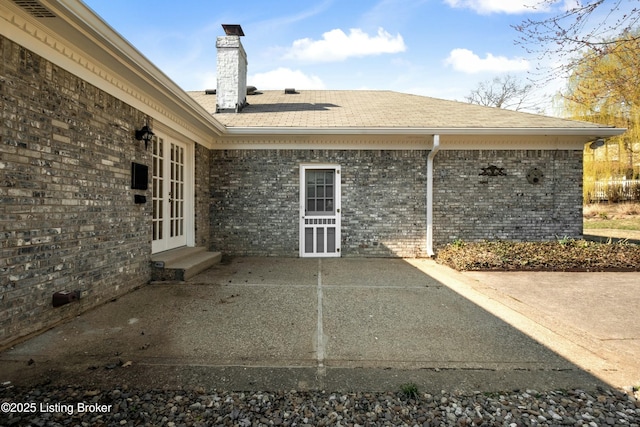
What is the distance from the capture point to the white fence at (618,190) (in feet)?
52.6

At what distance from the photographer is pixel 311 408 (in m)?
2.01

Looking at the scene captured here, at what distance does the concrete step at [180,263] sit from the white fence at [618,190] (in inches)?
748

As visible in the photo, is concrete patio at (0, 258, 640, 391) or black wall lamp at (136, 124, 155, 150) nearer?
concrete patio at (0, 258, 640, 391)

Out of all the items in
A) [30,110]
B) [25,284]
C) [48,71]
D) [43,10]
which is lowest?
[25,284]

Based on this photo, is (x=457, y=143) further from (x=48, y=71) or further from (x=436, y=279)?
(x=48, y=71)

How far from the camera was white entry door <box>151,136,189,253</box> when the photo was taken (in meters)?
5.61

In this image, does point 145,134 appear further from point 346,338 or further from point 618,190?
point 618,190

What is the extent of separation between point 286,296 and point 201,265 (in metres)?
2.25

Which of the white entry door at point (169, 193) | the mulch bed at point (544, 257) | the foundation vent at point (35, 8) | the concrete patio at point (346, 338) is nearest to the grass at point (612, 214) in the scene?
the mulch bed at point (544, 257)

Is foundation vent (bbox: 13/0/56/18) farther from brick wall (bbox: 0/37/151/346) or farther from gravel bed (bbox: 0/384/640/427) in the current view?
gravel bed (bbox: 0/384/640/427)

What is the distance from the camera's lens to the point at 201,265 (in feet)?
19.2

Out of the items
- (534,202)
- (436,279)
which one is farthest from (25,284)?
(534,202)

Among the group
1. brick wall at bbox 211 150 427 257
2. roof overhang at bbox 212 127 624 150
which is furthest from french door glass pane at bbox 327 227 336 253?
roof overhang at bbox 212 127 624 150

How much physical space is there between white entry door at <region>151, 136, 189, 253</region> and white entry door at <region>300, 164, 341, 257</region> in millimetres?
2633
